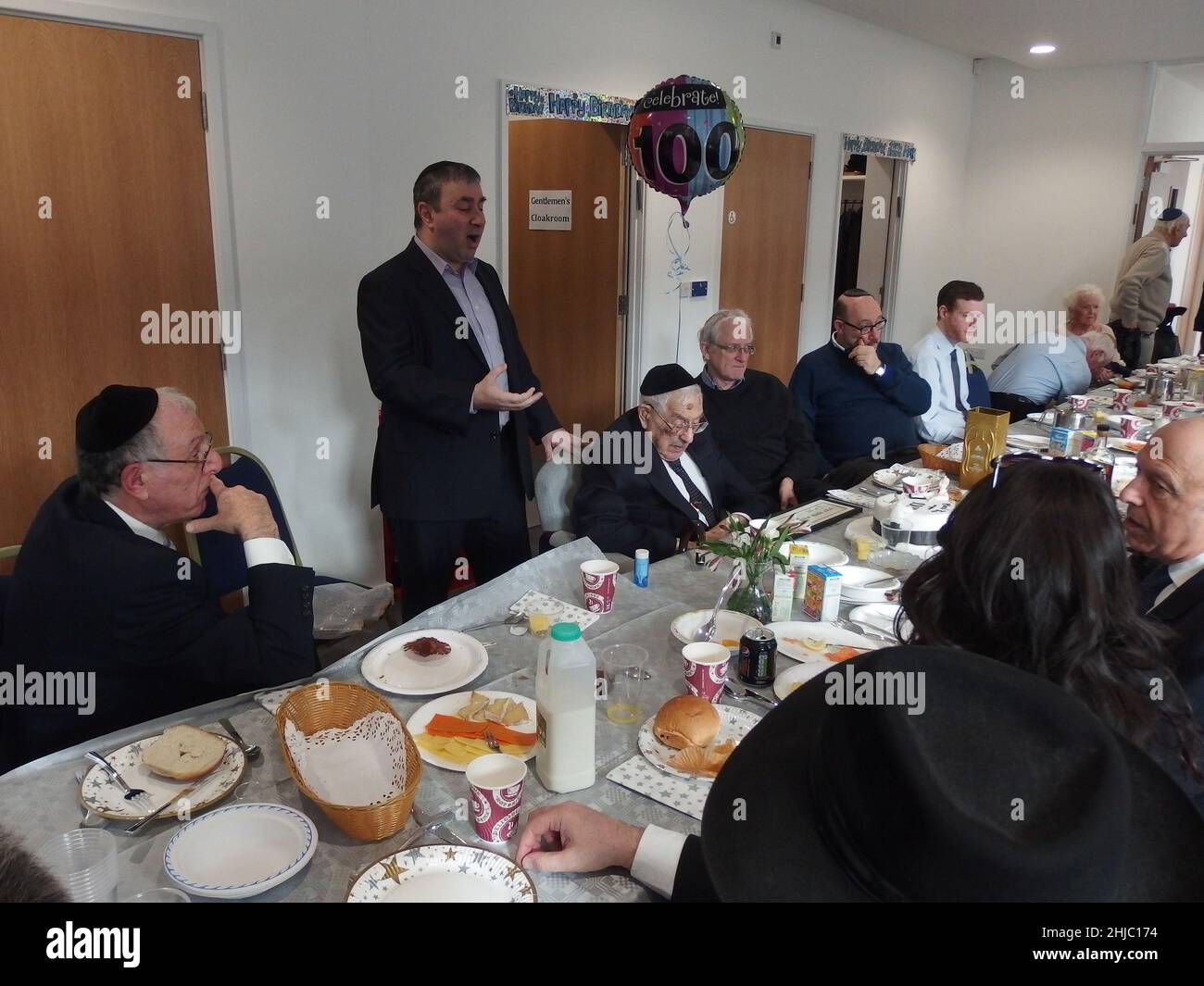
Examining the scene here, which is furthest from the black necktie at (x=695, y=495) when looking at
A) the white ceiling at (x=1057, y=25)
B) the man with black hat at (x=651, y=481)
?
the white ceiling at (x=1057, y=25)

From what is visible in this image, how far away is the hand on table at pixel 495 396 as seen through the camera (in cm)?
255

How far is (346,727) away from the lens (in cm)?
138

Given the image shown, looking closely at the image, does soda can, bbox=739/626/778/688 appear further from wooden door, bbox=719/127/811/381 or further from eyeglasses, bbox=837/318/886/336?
wooden door, bbox=719/127/811/381

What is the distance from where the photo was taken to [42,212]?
270 centimetres

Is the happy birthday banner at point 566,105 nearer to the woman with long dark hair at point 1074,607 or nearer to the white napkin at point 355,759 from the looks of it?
the white napkin at point 355,759

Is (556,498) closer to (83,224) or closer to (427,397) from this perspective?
(427,397)

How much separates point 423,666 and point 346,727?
0.87ft

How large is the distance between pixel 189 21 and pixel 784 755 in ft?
10.2

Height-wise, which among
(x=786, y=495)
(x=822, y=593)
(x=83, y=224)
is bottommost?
(x=786, y=495)

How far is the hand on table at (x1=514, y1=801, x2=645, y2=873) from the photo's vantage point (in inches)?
44.7

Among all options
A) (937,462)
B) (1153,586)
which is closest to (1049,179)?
(937,462)

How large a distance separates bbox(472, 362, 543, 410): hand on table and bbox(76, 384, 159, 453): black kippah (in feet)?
3.41

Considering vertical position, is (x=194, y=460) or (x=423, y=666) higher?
(x=194, y=460)

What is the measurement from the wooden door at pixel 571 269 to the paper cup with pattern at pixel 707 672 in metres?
3.43
